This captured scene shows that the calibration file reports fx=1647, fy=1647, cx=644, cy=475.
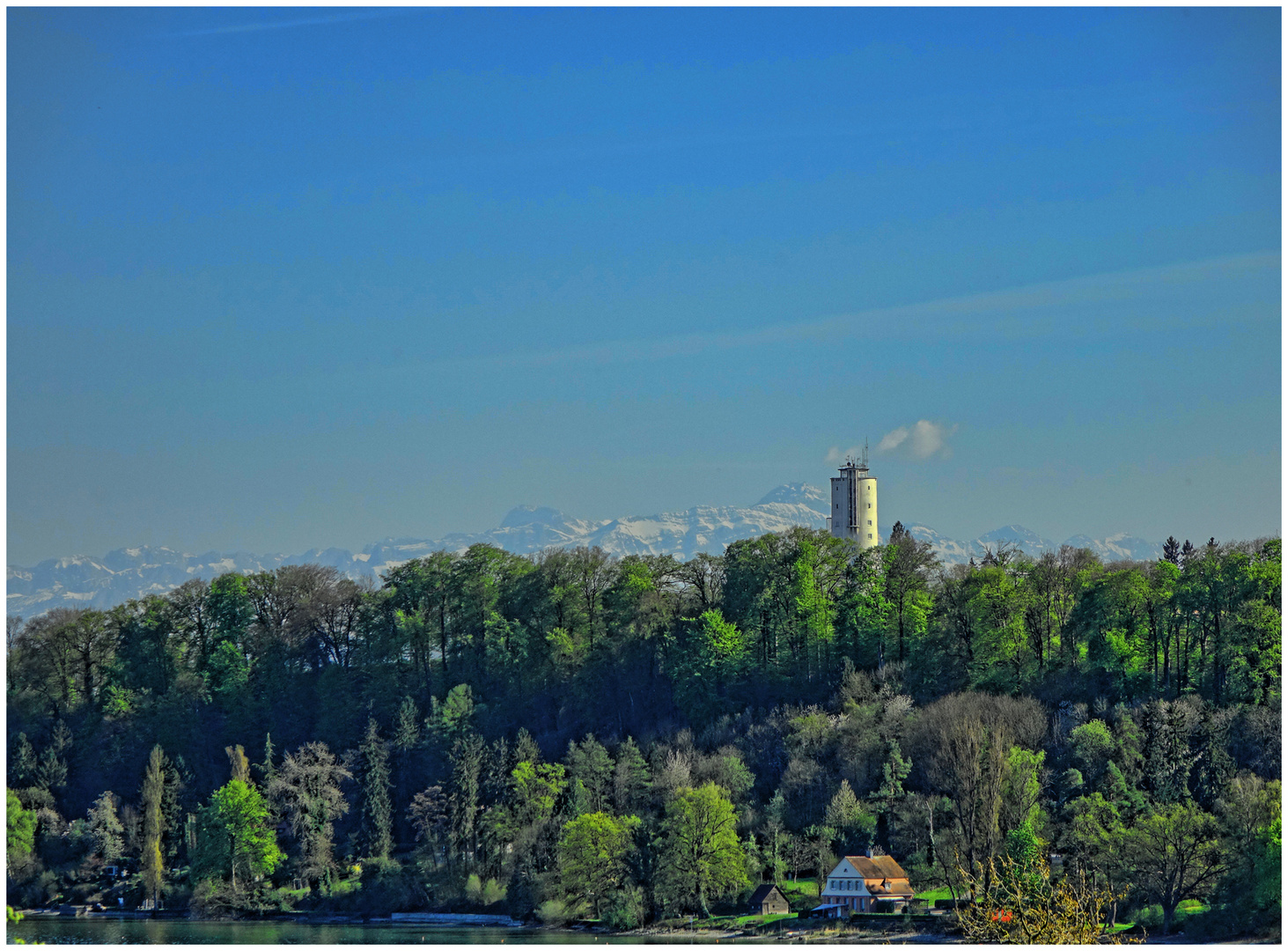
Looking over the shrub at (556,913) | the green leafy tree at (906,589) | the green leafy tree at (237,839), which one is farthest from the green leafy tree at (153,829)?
the green leafy tree at (906,589)

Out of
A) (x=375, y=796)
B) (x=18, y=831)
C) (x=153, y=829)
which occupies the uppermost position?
(x=375, y=796)

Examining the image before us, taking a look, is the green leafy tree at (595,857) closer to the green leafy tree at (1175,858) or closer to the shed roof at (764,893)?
the shed roof at (764,893)

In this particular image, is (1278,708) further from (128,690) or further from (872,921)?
(128,690)

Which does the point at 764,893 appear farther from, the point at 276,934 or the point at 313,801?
the point at 313,801

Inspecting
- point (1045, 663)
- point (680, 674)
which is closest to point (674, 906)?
point (680, 674)

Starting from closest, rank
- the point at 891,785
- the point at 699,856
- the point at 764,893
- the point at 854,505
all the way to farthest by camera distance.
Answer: the point at 764,893, the point at 699,856, the point at 891,785, the point at 854,505

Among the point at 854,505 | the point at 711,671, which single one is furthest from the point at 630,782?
the point at 854,505
